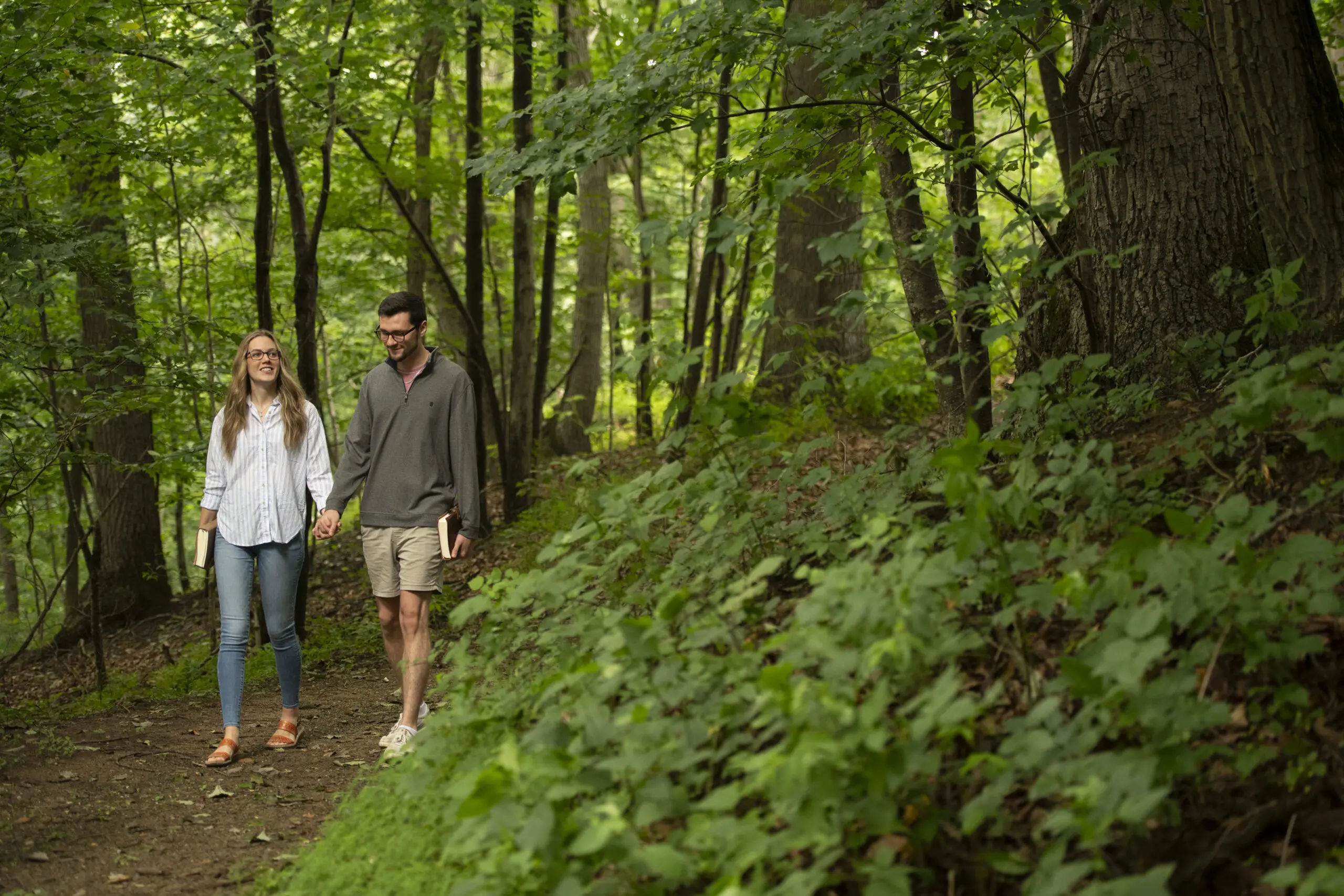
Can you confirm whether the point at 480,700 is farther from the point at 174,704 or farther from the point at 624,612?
the point at 174,704

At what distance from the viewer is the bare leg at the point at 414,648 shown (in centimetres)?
538

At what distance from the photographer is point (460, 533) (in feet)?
18.2

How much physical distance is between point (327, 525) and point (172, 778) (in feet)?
5.15

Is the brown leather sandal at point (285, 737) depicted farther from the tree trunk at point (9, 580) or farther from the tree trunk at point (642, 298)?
the tree trunk at point (9, 580)

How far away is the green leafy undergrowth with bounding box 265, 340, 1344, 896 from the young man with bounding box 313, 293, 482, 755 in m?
1.44

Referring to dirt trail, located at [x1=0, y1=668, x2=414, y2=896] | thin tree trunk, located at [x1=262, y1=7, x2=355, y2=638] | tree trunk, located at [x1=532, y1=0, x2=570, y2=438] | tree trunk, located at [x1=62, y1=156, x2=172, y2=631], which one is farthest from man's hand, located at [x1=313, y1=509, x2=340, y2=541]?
tree trunk, located at [x1=532, y1=0, x2=570, y2=438]

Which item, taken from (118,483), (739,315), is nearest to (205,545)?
(118,483)

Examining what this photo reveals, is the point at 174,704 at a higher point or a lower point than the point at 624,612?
lower

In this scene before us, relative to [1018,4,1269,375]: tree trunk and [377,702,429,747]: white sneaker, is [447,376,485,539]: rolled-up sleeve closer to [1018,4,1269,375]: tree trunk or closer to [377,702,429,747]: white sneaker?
[377,702,429,747]: white sneaker

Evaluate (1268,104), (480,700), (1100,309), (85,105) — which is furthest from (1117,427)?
(85,105)

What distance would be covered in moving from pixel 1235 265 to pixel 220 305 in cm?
1135

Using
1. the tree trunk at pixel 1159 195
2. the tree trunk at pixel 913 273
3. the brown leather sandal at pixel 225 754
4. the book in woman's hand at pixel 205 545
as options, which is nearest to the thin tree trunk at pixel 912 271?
the tree trunk at pixel 913 273

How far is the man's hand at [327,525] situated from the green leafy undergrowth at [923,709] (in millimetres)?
1671

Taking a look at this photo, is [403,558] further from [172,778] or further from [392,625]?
[172,778]
